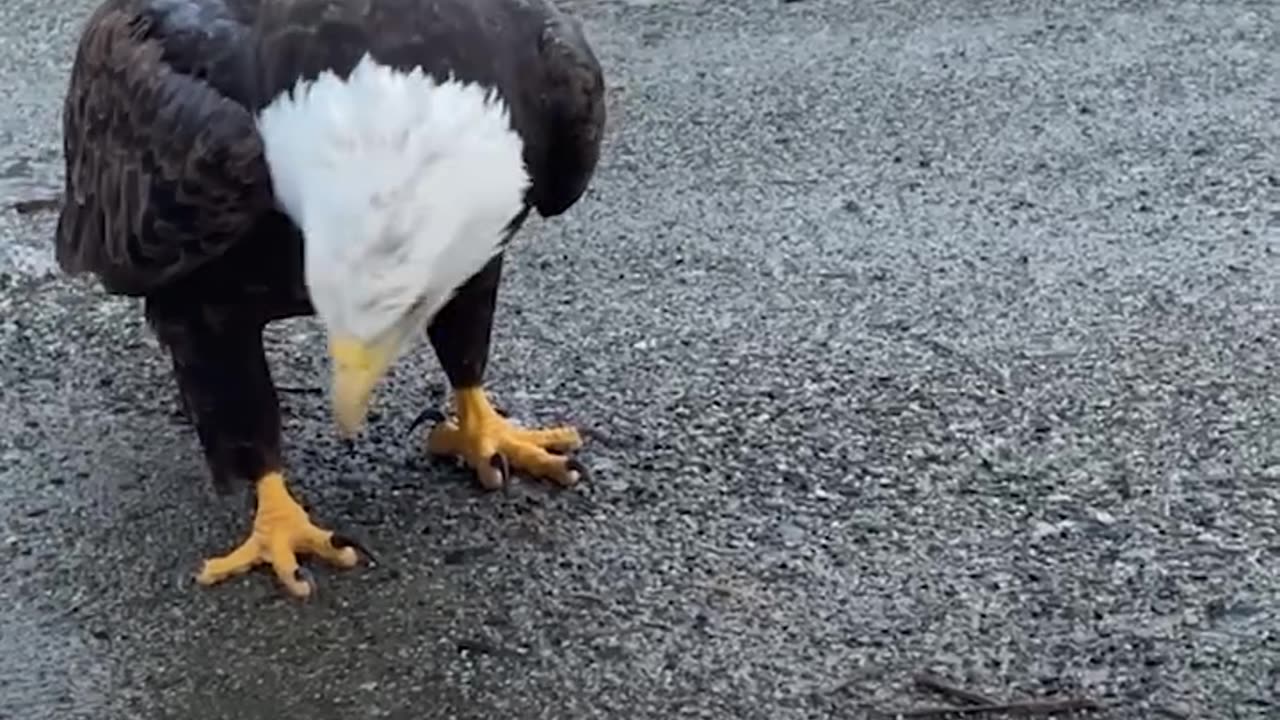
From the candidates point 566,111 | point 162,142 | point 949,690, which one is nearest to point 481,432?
point 566,111

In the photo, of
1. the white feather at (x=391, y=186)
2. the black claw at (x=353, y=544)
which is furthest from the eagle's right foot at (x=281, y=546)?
the white feather at (x=391, y=186)

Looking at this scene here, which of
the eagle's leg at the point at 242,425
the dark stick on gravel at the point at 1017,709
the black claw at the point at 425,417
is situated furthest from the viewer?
the black claw at the point at 425,417

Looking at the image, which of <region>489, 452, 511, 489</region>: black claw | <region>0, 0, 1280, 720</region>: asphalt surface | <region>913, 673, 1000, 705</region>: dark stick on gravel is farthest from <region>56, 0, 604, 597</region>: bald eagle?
A: <region>913, 673, 1000, 705</region>: dark stick on gravel

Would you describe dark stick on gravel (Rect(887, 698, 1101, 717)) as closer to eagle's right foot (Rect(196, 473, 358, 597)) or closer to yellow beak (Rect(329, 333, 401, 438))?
yellow beak (Rect(329, 333, 401, 438))

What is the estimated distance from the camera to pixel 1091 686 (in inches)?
132

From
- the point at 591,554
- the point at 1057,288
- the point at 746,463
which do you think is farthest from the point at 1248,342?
the point at 591,554

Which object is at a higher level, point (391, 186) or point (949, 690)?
point (391, 186)

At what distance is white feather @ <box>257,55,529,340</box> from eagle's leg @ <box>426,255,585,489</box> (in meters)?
0.79

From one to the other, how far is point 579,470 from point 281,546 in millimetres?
576

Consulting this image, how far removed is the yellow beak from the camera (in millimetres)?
3158

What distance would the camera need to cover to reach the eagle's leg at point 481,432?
158 inches

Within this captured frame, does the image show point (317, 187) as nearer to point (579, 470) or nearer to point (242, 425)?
point (242, 425)

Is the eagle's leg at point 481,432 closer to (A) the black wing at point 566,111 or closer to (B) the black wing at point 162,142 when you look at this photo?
(A) the black wing at point 566,111

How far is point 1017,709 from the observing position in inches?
130
